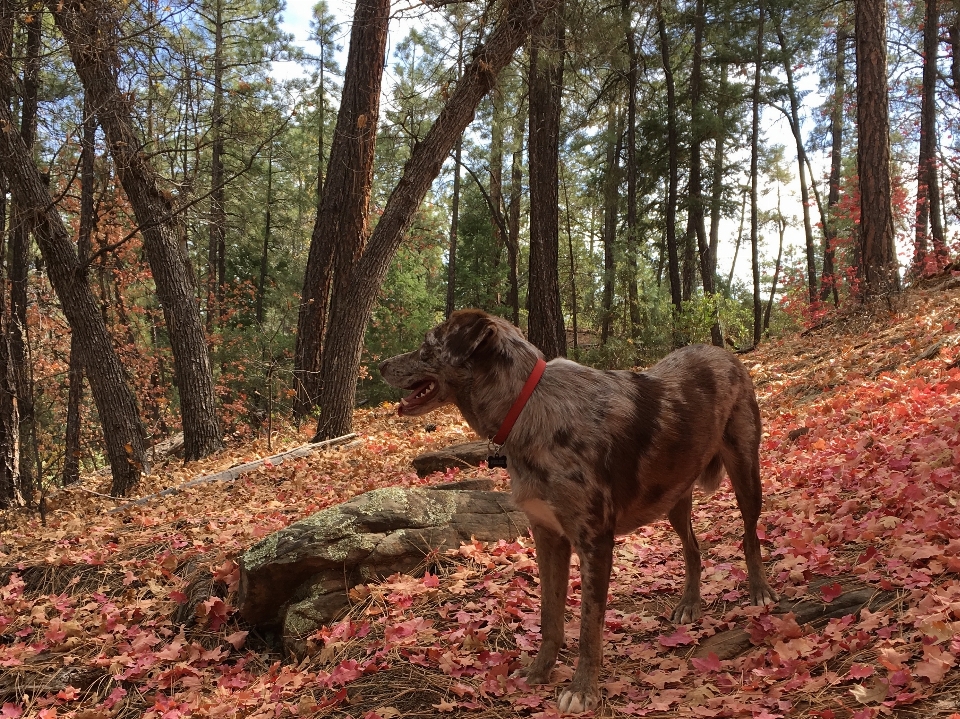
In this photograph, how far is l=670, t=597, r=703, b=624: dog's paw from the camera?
4336 mm

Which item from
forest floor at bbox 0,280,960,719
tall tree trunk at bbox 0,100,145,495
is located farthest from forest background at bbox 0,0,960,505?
forest floor at bbox 0,280,960,719

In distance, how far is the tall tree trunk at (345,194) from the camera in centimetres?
1205

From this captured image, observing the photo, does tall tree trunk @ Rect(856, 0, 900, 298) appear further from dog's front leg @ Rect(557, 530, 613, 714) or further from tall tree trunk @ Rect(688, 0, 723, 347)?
dog's front leg @ Rect(557, 530, 613, 714)

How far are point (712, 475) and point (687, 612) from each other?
956mm

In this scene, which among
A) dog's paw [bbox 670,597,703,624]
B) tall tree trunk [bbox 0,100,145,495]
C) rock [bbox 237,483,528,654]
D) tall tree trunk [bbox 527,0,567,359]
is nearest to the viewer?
dog's paw [bbox 670,597,703,624]

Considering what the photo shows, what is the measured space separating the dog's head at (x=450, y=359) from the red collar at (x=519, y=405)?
0.20m

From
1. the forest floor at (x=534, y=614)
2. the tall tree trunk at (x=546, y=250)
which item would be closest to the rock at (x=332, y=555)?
the forest floor at (x=534, y=614)

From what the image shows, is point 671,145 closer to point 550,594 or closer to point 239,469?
point 239,469

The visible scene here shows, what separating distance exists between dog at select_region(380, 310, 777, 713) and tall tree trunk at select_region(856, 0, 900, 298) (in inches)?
429

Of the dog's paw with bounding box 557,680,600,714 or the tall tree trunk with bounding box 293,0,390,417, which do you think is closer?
the dog's paw with bounding box 557,680,600,714

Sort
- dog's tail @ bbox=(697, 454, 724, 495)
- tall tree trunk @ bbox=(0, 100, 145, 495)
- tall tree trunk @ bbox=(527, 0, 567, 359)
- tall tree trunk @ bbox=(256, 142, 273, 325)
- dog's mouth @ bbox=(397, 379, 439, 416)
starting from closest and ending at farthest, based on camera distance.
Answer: dog's mouth @ bbox=(397, 379, 439, 416), dog's tail @ bbox=(697, 454, 724, 495), tall tree trunk @ bbox=(0, 100, 145, 495), tall tree trunk @ bbox=(527, 0, 567, 359), tall tree trunk @ bbox=(256, 142, 273, 325)

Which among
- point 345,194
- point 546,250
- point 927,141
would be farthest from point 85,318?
point 927,141

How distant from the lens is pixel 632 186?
23.6 meters

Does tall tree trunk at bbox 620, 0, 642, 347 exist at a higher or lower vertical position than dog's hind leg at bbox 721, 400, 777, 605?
higher
